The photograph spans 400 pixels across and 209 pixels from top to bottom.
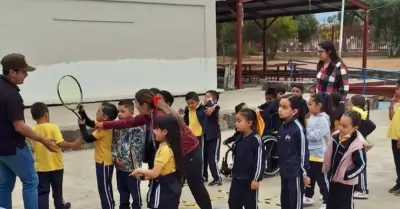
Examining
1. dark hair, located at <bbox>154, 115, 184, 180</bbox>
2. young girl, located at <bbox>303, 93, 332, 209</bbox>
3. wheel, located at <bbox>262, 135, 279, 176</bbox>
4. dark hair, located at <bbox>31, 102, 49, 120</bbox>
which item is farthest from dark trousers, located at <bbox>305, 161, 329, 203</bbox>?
dark hair, located at <bbox>31, 102, 49, 120</bbox>

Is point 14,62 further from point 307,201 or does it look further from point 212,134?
Result: point 307,201

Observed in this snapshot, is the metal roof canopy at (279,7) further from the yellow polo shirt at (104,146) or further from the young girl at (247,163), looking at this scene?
the young girl at (247,163)

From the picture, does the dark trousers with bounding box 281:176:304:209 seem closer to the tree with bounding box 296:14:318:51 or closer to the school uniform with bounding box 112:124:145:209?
the school uniform with bounding box 112:124:145:209

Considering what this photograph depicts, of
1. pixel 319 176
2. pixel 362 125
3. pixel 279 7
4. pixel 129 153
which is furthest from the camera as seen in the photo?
pixel 279 7

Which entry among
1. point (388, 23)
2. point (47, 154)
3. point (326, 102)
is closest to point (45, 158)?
point (47, 154)

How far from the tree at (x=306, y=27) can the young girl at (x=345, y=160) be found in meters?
51.4

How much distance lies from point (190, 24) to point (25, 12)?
505 centimetres

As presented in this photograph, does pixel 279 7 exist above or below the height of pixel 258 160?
above

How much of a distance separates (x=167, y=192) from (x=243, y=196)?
87cm

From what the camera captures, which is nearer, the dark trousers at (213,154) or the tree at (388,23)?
the dark trousers at (213,154)

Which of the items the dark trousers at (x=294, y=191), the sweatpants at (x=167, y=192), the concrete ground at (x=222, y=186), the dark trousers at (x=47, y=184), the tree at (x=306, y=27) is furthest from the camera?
the tree at (x=306, y=27)

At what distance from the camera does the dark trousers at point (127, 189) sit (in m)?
5.02

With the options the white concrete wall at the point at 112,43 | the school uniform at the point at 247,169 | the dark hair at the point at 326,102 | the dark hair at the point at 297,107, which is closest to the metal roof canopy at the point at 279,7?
the white concrete wall at the point at 112,43

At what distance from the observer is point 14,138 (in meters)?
4.60
